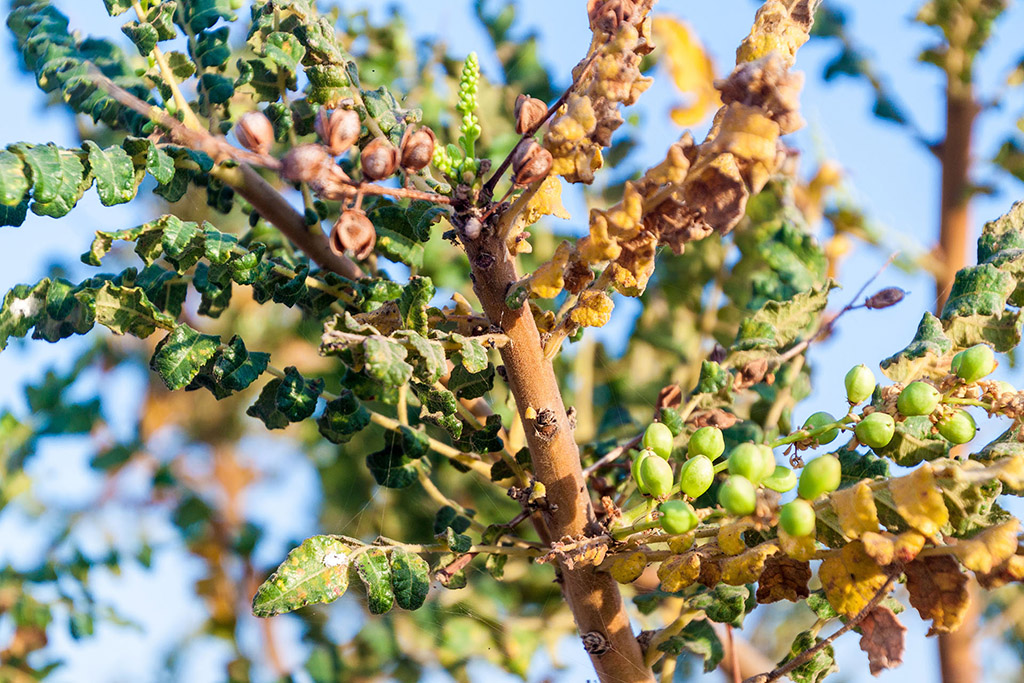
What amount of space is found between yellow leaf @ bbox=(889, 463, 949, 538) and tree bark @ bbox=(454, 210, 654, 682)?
295 millimetres

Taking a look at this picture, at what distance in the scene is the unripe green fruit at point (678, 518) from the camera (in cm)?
71

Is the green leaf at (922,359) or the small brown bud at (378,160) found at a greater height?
the small brown bud at (378,160)

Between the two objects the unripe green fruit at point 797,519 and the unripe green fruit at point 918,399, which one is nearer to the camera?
the unripe green fruit at point 797,519

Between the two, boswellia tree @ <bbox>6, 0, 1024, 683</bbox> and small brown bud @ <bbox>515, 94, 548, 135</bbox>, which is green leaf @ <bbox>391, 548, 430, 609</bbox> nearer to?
boswellia tree @ <bbox>6, 0, 1024, 683</bbox>

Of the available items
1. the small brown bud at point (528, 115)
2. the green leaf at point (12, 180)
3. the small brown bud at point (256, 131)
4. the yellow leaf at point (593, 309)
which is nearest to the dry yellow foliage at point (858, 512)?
the yellow leaf at point (593, 309)

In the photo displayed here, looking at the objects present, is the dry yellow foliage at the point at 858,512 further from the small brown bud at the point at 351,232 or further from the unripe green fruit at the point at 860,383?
the small brown bud at the point at 351,232

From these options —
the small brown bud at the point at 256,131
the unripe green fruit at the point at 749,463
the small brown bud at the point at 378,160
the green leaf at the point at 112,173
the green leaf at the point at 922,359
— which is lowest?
the unripe green fruit at the point at 749,463

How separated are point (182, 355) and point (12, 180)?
22 centimetres

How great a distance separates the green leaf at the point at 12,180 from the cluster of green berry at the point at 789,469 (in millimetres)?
585

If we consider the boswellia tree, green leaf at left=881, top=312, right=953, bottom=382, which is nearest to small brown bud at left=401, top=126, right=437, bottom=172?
the boswellia tree

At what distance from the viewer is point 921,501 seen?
674 millimetres

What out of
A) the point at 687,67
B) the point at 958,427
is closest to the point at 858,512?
the point at 958,427

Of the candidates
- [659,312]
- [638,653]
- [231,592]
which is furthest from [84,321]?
[231,592]

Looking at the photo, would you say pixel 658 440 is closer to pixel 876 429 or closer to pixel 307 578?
pixel 876 429
